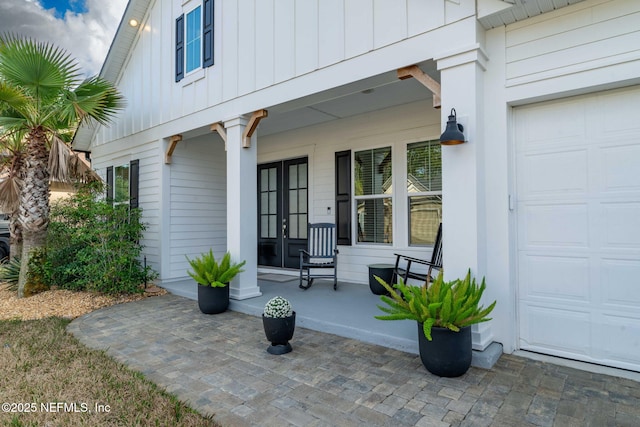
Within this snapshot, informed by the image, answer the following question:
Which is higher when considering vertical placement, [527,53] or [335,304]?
[527,53]

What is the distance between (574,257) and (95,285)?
586cm

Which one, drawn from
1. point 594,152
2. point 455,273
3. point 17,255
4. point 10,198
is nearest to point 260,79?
point 455,273

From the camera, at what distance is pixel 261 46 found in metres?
4.40

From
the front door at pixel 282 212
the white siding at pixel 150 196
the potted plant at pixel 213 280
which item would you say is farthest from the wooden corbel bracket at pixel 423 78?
the white siding at pixel 150 196

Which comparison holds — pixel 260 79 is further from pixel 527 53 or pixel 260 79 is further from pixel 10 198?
pixel 10 198

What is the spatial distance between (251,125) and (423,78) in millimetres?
2301

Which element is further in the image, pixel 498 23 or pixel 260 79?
pixel 260 79

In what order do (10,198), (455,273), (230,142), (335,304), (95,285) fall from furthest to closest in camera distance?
(10,198) → (95,285) → (230,142) → (335,304) → (455,273)

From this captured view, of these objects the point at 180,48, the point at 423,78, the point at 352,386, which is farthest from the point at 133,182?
the point at 352,386

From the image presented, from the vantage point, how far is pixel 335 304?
4.17 m

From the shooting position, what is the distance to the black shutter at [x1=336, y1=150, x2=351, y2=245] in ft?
17.7

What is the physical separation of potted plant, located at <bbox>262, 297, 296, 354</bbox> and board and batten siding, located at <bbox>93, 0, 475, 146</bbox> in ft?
7.64

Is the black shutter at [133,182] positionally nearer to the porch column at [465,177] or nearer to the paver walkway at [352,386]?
the paver walkway at [352,386]

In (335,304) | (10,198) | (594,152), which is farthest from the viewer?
(10,198)
